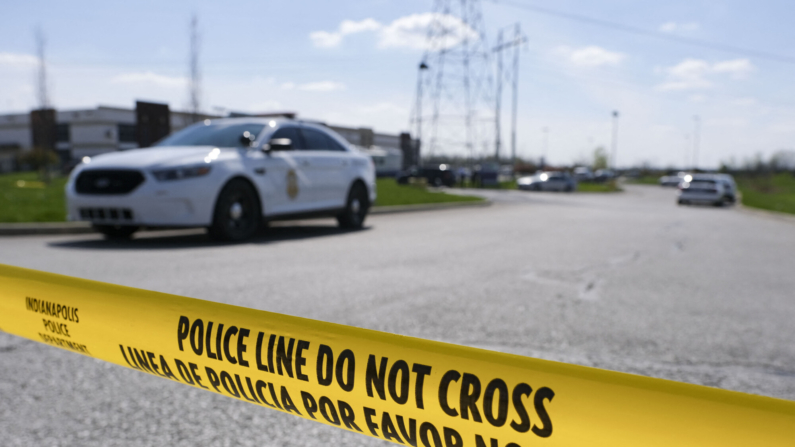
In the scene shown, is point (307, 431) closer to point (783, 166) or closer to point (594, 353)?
point (594, 353)

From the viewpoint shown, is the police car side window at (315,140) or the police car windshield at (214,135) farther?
the police car side window at (315,140)

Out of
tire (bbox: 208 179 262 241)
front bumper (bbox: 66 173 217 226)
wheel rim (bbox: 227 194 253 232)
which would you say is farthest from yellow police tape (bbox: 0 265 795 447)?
wheel rim (bbox: 227 194 253 232)

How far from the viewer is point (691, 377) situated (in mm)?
3445

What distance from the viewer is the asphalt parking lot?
108 inches

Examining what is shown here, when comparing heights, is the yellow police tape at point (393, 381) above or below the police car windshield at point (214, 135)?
below

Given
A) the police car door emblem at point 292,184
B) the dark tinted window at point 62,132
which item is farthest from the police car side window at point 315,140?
the dark tinted window at point 62,132

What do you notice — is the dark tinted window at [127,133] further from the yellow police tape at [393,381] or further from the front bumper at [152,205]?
the yellow police tape at [393,381]

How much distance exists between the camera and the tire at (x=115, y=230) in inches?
344

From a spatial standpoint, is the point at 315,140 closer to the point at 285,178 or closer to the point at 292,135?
the point at 292,135

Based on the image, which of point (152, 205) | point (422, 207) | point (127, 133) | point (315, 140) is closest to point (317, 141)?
point (315, 140)

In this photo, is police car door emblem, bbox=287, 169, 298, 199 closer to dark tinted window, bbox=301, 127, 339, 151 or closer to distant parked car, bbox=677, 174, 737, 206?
dark tinted window, bbox=301, 127, 339, 151

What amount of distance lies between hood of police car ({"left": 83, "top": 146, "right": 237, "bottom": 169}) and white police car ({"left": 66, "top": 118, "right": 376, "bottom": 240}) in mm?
12

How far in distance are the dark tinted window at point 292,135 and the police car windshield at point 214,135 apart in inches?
10.1

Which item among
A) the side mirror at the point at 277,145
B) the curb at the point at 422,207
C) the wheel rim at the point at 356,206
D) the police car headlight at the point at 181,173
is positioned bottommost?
the curb at the point at 422,207
